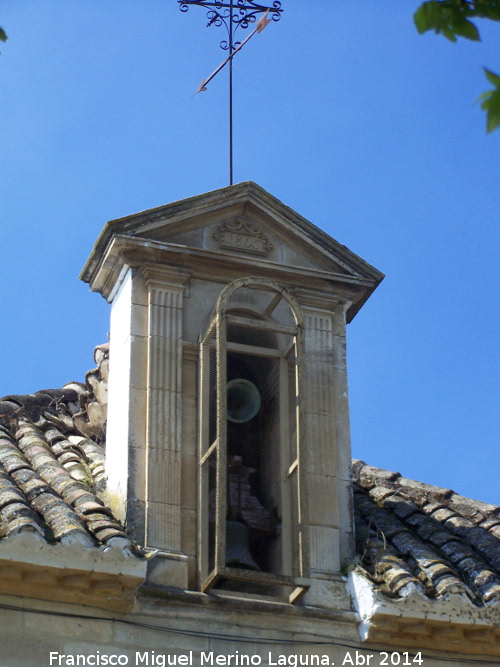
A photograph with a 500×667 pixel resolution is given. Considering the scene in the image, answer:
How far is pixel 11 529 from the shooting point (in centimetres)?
959

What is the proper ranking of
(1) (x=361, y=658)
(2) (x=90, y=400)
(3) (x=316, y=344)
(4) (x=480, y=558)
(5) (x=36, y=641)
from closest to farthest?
1. (5) (x=36, y=641)
2. (1) (x=361, y=658)
3. (4) (x=480, y=558)
4. (3) (x=316, y=344)
5. (2) (x=90, y=400)

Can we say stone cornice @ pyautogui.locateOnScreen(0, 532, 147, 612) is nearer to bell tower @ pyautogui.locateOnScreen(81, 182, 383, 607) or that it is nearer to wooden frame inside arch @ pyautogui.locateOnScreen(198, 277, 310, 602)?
bell tower @ pyautogui.locateOnScreen(81, 182, 383, 607)

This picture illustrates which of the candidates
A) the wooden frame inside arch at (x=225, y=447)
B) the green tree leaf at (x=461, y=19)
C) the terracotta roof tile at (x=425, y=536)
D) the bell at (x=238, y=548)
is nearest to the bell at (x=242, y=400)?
the wooden frame inside arch at (x=225, y=447)

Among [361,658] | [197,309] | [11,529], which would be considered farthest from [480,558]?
[11,529]

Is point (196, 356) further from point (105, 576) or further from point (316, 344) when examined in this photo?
point (105, 576)

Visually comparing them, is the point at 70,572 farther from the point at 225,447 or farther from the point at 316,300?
the point at 316,300

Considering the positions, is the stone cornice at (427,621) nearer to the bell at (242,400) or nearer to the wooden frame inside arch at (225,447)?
the wooden frame inside arch at (225,447)

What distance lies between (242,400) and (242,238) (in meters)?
1.47

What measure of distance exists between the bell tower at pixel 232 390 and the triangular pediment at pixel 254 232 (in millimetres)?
12

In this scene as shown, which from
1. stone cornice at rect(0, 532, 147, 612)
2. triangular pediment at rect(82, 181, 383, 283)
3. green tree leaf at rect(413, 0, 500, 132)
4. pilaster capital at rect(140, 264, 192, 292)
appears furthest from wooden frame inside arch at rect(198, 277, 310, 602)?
green tree leaf at rect(413, 0, 500, 132)

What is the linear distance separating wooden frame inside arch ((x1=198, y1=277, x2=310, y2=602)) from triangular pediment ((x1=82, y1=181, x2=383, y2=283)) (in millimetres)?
575

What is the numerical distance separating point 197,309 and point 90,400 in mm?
1806

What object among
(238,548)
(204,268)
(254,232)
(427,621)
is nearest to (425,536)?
(427,621)

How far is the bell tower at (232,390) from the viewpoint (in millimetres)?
10570
